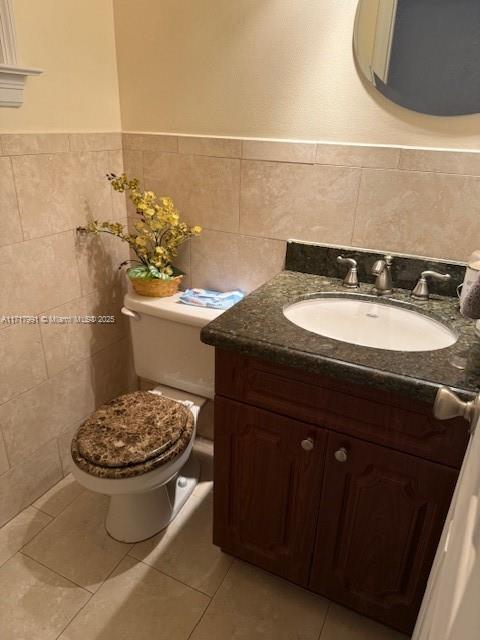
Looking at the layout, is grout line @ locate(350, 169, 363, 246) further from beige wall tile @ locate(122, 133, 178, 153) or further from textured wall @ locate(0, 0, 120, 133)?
textured wall @ locate(0, 0, 120, 133)

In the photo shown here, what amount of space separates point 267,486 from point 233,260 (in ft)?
2.64

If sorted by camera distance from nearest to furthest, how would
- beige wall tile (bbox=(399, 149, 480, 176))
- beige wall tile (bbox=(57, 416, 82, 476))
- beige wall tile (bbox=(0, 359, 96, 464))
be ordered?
beige wall tile (bbox=(399, 149, 480, 176)) → beige wall tile (bbox=(0, 359, 96, 464)) → beige wall tile (bbox=(57, 416, 82, 476))

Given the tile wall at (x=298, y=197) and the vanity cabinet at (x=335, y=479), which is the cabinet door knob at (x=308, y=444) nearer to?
the vanity cabinet at (x=335, y=479)

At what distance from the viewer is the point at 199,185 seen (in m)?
1.63

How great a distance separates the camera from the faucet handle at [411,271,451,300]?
4.35 feet

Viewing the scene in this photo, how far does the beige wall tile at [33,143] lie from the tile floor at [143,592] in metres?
1.26

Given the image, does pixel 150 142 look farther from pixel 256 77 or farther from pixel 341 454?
pixel 341 454

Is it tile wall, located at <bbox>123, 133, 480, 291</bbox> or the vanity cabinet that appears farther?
tile wall, located at <bbox>123, 133, 480, 291</bbox>

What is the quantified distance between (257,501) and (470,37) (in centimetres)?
134

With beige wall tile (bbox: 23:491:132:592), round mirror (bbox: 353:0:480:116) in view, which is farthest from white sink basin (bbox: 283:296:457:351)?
beige wall tile (bbox: 23:491:132:592)

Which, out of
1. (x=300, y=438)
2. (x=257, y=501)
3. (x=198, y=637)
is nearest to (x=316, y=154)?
(x=300, y=438)

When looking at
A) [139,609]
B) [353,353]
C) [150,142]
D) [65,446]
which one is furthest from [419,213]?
[65,446]

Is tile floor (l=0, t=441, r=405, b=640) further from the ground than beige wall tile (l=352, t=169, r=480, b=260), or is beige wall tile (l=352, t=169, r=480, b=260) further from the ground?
beige wall tile (l=352, t=169, r=480, b=260)

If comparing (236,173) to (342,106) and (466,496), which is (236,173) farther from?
(466,496)
